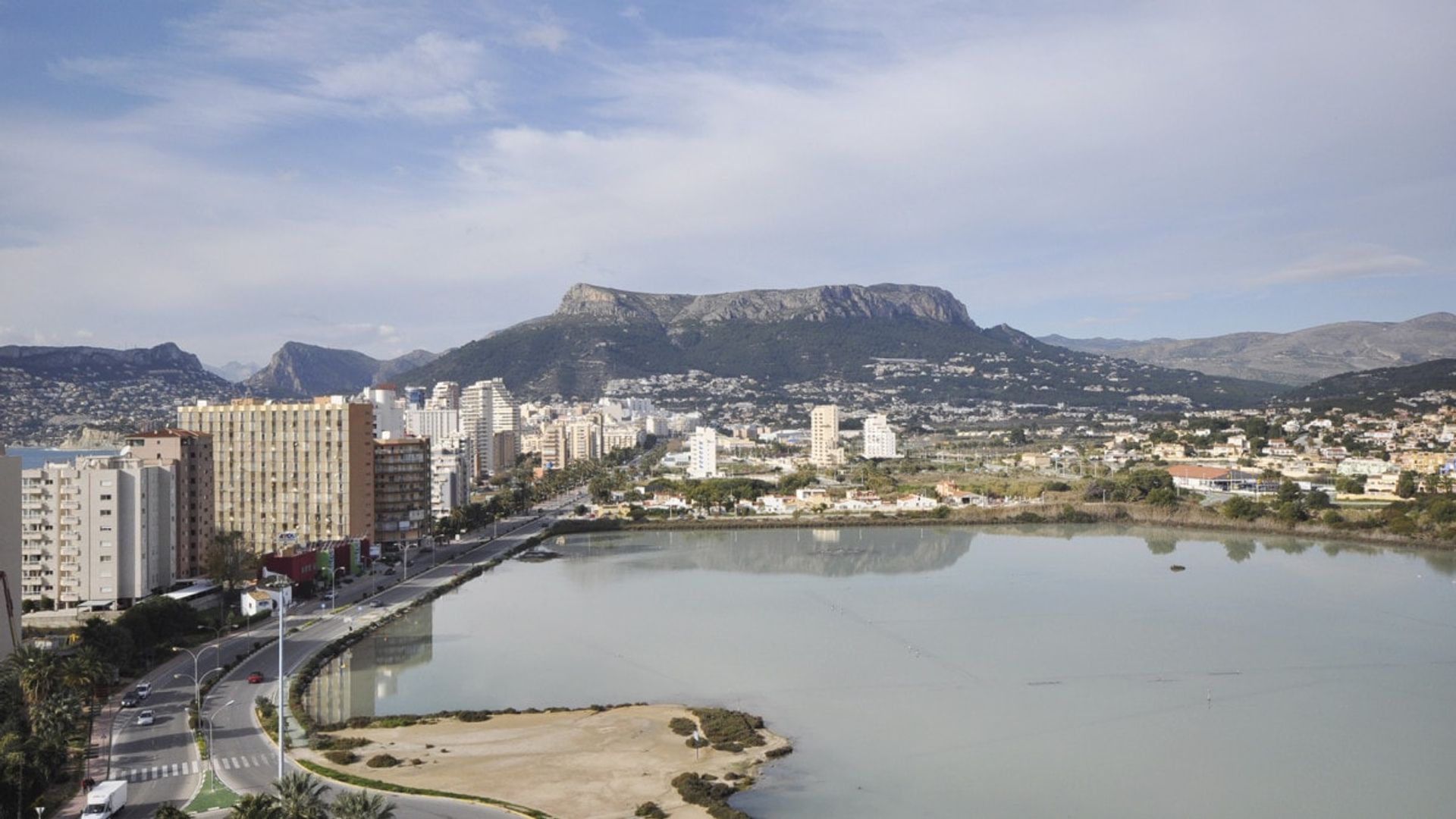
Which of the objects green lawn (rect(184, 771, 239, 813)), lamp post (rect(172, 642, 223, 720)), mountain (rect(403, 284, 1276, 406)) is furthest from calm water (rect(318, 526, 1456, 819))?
mountain (rect(403, 284, 1276, 406))

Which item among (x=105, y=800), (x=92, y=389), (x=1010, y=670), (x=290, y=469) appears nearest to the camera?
(x=105, y=800)

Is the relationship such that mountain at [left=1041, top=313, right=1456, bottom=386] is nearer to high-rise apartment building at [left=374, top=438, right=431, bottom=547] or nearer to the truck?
high-rise apartment building at [left=374, top=438, right=431, bottom=547]

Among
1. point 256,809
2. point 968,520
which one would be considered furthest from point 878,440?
point 256,809

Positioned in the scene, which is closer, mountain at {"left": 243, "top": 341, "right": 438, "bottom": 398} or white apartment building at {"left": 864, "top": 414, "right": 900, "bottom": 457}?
white apartment building at {"left": 864, "top": 414, "right": 900, "bottom": 457}

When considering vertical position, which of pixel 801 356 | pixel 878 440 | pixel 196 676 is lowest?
pixel 196 676

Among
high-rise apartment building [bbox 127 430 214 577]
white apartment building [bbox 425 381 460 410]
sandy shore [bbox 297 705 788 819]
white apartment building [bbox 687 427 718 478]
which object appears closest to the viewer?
sandy shore [bbox 297 705 788 819]

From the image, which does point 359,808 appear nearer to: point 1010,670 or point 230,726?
point 230,726

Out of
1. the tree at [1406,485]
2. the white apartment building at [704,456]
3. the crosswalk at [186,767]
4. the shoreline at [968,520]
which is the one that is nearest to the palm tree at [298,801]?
the crosswalk at [186,767]

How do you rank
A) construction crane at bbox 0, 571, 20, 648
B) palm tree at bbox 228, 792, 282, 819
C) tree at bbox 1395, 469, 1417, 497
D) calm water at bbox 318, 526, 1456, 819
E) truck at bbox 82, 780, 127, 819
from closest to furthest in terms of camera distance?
palm tree at bbox 228, 792, 282, 819, truck at bbox 82, 780, 127, 819, calm water at bbox 318, 526, 1456, 819, construction crane at bbox 0, 571, 20, 648, tree at bbox 1395, 469, 1417, 497
